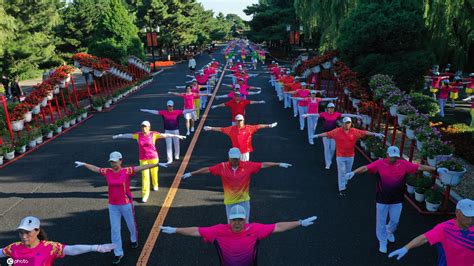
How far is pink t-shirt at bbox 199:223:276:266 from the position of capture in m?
4.20

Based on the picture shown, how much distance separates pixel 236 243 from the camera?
13.8 ft

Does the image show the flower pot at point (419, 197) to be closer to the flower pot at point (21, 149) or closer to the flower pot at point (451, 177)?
the flower pot at point (451, 177)

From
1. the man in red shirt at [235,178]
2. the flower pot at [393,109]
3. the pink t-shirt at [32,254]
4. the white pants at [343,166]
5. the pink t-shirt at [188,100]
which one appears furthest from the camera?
the pink t-shirt at [188,100]

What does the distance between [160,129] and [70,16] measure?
3960 centimetres

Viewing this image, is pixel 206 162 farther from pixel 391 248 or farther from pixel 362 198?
pixel 391 248

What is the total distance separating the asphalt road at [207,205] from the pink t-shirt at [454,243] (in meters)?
1.98

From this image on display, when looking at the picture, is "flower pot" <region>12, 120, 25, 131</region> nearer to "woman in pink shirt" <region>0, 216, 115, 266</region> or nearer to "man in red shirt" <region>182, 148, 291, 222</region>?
"man in red shirt" <region>182, 148, 291, 222</region>

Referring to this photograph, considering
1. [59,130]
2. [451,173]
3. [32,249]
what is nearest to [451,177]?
[451,173]

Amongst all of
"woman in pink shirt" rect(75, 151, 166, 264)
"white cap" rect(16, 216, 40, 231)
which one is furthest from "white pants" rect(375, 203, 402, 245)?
"white cap" rect(16, 216, 40, 231)

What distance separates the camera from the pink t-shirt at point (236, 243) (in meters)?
4.20

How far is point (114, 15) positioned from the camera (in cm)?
3177

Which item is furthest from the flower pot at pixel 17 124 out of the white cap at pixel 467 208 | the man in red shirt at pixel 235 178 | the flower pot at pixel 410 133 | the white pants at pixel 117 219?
the white cap at pixel 467 208

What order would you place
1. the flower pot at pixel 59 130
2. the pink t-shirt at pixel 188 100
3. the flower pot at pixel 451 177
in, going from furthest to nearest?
the flower pot at pixel 59 130 < the pink t-shirt at pixel 188 100 < the flower pot at pixel 451 177

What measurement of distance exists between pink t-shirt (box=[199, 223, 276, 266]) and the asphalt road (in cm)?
208
